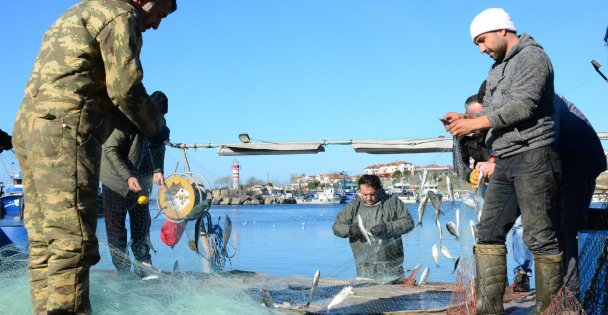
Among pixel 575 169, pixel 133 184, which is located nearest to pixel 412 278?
pixel 575 169

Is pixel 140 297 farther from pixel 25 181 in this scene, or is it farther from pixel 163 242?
pixel 163 242

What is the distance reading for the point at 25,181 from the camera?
3.54 metres

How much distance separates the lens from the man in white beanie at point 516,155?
13.3ft

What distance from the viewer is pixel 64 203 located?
327 centimetres

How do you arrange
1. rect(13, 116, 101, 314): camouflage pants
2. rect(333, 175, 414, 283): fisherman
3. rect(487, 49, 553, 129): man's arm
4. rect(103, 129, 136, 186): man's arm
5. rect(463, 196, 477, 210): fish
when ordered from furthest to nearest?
1. rect(333, 175, 414, 283): fisherman
2. rect(463, 196, 477, 210): fish
3. rect(103, 129, 136, 186): man's arm
4. rect(487, 49, 553, 129): man's arm
5. rect(13, 116, 101, 314): camouflage pants

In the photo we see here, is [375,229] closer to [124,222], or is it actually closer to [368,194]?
[368,194]

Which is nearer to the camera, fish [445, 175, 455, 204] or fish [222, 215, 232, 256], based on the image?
fish [445, 175, 455, 204]

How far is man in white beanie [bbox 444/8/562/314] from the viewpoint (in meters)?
4.05

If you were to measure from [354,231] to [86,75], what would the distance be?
4.55 meters

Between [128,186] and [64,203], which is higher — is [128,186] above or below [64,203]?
above

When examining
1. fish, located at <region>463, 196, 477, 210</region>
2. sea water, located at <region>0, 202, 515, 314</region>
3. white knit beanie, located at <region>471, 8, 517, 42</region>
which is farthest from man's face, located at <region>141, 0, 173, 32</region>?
fish, located at <region>463, 196, 477, 210</region>

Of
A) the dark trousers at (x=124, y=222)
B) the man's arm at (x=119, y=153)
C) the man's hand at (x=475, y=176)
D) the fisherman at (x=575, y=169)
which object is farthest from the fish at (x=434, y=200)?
the man's arm at (x=119, y=153)

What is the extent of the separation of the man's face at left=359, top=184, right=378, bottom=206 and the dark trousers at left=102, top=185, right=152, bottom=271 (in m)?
2.25

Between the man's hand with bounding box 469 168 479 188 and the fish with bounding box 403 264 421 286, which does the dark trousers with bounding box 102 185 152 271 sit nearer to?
the fish with bounding box 403 264 421 286
